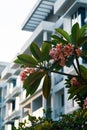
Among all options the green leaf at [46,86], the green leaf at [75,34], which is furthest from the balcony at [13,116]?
the green leaf at [75,34]

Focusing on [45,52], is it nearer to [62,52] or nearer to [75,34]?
[62,52]

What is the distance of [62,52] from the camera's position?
484 cm

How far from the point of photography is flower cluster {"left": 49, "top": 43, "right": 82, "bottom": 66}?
483 cm

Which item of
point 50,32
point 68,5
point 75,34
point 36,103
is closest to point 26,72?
point 75,34

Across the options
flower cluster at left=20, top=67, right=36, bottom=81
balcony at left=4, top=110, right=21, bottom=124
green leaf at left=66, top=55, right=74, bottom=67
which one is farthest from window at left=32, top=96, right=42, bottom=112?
green leaf at left=66, top=55, right=74, bottom=67

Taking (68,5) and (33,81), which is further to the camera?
(68,5)

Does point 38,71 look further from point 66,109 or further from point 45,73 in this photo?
point 66,109

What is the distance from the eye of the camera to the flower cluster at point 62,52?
483 centimetres

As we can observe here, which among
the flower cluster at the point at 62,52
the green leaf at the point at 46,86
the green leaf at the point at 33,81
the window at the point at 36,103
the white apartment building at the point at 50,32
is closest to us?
the flower cluster at the point at 62,52

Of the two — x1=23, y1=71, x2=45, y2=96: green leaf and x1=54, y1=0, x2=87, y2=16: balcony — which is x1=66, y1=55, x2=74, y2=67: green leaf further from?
x1=54, y1=0, x2=87, y2=16: balcony

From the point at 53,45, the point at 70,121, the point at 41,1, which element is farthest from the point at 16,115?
the point at 53,45

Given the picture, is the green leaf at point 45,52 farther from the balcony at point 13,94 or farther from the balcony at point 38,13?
the balcony at point 13,94

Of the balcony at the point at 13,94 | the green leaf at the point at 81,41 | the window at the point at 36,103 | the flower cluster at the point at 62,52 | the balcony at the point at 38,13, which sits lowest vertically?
the flower cluster at the point at 62,52

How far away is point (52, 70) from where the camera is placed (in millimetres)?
5016
